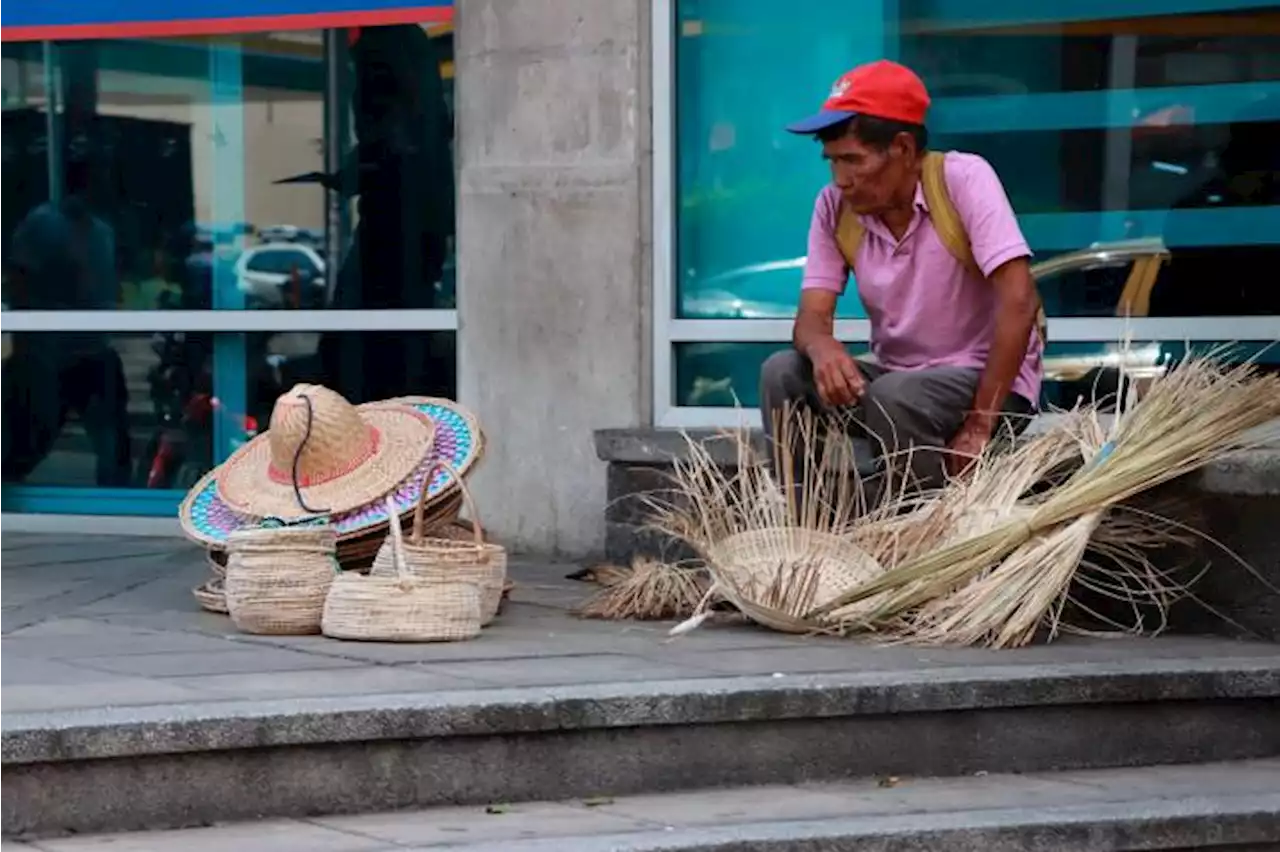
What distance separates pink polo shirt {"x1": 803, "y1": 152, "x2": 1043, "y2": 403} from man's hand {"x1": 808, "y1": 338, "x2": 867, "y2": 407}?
0.72 feet

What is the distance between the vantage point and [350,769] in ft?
14.3

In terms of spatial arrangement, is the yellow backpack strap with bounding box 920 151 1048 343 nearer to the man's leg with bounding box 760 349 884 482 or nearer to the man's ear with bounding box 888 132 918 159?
the man's ear with bounding box 888 132 918 159

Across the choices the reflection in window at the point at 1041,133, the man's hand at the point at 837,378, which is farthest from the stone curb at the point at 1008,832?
the reflection in window at the point at 1041,133

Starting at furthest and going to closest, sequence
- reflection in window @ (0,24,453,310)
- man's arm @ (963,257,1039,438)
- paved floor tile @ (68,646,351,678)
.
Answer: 1. reflection in window @ (0,24,453,310)
2. man's arm @ (963,257,1039,438)
3. paved floor tile @ (68,646,351,678)

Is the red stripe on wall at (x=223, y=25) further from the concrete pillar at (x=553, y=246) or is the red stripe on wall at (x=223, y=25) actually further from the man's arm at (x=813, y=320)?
the man's arm at (x=813, y=320)

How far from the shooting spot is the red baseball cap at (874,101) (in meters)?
5.59

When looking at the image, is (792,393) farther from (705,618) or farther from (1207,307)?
(1207,307)

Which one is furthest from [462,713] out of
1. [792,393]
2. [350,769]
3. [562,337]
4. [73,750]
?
[562,337]

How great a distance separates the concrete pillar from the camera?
23.0 feet

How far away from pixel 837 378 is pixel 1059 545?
0.73m

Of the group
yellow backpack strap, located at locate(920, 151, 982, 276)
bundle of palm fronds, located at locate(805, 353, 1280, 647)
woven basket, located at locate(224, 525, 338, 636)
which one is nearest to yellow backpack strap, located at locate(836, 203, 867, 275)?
yellow backpack strap, located at locate(920, 151, 982, 276)

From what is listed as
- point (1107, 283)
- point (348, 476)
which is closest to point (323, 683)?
point (348, 476)

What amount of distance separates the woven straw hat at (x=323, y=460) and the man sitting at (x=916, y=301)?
0.97 metres

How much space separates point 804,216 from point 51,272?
2.87 metres
